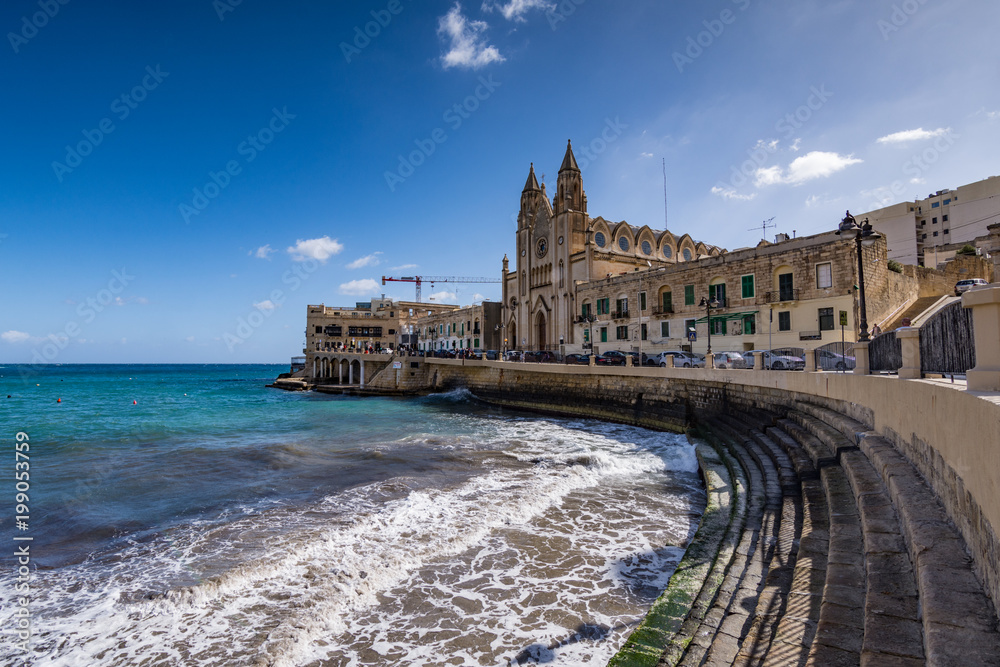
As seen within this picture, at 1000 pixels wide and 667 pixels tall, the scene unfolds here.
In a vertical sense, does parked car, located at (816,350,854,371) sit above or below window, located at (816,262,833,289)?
below

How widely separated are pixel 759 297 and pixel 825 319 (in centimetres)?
307

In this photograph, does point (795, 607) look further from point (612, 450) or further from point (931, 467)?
point (612, 450)

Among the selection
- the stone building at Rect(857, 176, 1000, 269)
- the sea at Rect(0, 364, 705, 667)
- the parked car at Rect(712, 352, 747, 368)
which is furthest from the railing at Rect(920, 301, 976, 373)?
the stone building at Rect(857, 176, 1000, 269)

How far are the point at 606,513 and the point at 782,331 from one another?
18258 millimetres

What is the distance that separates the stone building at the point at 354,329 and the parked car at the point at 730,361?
144ft

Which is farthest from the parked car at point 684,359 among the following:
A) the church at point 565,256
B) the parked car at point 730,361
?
the church at point 565,256

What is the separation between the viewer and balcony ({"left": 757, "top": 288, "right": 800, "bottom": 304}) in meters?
21.9

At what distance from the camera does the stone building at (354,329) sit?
188 feet

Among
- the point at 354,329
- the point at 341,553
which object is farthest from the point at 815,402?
the point at 354,329

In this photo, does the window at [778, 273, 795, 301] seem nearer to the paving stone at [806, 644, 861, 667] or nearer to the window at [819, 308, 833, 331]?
the window at [819, 308, 833, 331]

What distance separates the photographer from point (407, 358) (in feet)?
130

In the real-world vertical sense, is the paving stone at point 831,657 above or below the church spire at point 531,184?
below

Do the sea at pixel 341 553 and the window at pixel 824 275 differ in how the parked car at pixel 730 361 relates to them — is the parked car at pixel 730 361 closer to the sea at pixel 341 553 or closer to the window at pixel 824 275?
the sea at pixel 341 553

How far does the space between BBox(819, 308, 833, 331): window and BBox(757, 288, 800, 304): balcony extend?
1.19 meters
